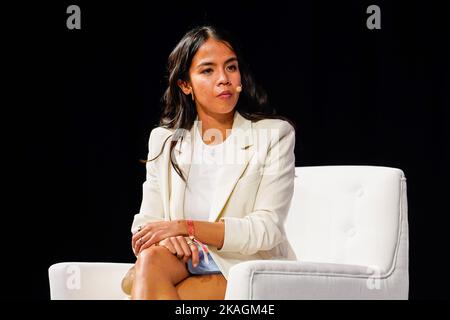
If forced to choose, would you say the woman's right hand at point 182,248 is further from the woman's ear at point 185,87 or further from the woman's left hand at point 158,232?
the woman's ear at point 185,87

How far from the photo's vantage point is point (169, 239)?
7.30 ft

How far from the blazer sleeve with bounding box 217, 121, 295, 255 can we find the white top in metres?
0.15

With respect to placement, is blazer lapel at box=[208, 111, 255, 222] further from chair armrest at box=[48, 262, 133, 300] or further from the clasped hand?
chair armrest at box=[48, 262, 133, 300]

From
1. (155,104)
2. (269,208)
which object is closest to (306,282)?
(269,208)

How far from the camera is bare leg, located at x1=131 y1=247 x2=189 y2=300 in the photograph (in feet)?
6.85

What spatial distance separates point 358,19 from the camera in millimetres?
3363

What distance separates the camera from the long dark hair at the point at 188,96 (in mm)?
2451

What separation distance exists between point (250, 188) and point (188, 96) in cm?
41

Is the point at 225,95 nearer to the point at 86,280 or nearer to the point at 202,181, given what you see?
the point at 202,181

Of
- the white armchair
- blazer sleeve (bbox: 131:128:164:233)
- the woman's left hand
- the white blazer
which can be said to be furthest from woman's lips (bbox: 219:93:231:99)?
the white armchair

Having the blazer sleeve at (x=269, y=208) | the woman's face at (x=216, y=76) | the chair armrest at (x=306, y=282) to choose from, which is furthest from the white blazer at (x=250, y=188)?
the chair armrest at (x=306, y=282)
